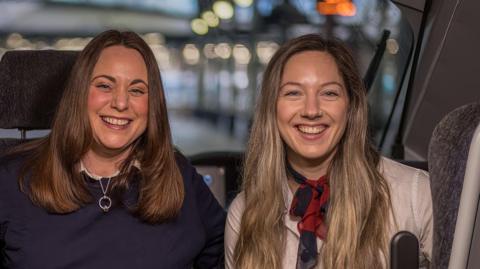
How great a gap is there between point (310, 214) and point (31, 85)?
1097mm

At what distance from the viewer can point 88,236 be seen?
2.47 m

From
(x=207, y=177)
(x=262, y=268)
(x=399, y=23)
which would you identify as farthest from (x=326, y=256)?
(x=399, y=23)

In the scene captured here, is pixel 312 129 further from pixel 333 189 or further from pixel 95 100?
pixel 95 100

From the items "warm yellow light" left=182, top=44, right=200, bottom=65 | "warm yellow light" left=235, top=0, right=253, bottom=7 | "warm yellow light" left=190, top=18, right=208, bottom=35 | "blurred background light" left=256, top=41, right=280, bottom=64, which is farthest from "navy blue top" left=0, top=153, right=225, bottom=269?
"warm yellow light" left=182, top=44, right=200, bottom=65

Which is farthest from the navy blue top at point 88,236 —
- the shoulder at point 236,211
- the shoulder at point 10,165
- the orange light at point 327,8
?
the orange light at point 327,8

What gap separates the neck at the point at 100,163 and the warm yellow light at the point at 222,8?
141 inches

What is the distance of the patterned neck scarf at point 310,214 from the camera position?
2393mm

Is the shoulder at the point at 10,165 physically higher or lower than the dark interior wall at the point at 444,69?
lower

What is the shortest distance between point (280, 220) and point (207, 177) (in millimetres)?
1260

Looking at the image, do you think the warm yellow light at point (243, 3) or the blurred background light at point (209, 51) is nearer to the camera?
the warm yellow light at point (243, 3)

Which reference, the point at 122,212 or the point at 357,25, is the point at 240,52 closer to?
the point at 357,25

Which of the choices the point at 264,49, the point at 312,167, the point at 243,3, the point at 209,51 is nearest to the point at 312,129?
the point at 312,167

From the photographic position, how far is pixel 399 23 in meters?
4.03

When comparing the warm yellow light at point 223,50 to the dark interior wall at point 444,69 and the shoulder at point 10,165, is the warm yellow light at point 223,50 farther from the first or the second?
the shoulder at point 10,165
